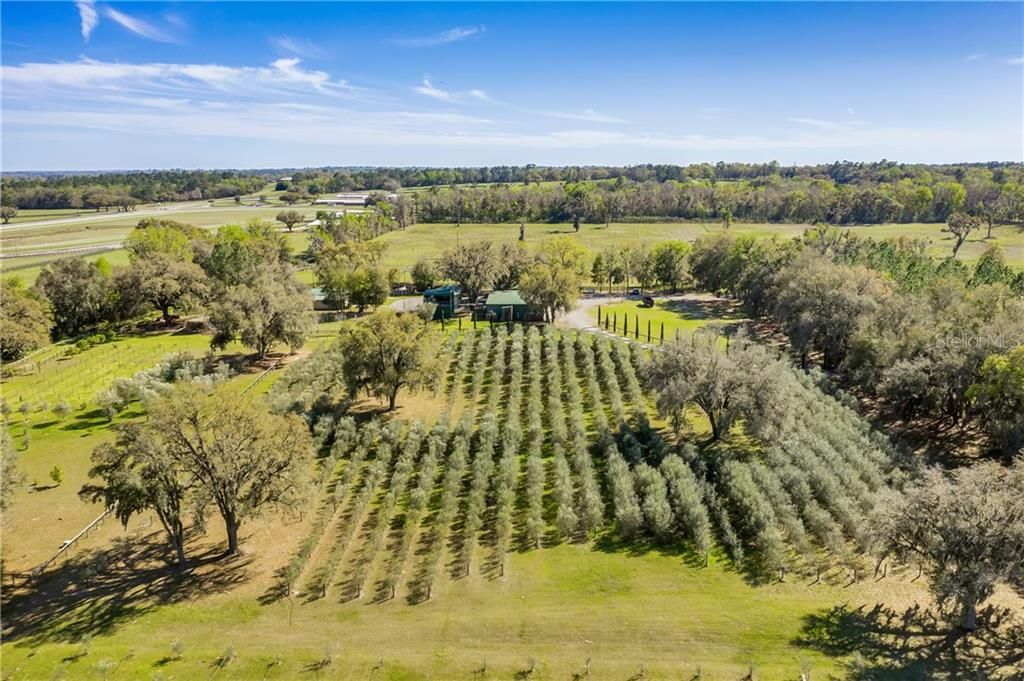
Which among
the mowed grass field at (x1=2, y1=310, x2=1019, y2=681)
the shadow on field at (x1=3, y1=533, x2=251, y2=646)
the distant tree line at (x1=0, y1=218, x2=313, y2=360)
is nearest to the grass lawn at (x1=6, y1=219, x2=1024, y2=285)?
the distant tree line at (x1=0, y1=218, x2=313, y2=360)

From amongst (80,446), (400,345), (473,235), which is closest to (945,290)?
(400,345)

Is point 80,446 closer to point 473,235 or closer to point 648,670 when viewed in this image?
point 648,670

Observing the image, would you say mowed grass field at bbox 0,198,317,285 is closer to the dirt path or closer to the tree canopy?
the dirt path

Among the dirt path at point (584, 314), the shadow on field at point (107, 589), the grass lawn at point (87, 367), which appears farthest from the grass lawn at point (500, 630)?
the dirt path at point (584, 314)

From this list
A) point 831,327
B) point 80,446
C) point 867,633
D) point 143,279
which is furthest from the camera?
point 143,279

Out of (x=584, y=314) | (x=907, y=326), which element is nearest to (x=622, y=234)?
(x=584, y=314)

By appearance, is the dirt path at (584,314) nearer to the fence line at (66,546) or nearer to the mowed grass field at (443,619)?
the mowed grass field at (443,619)

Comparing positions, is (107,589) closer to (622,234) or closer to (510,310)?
(510,310)
